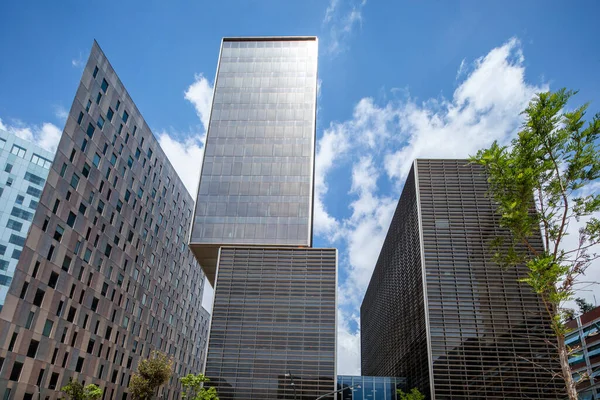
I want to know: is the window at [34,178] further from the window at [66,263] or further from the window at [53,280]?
the window at [53,280]

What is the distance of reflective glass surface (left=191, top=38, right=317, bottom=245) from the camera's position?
64938mm

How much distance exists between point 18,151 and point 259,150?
1896 inches

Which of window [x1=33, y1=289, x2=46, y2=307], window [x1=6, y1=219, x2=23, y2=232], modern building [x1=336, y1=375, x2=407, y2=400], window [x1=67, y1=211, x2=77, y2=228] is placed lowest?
modern building [x1=336, y1=375, x2=407, y2=400]

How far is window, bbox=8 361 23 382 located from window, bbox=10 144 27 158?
5132 cm

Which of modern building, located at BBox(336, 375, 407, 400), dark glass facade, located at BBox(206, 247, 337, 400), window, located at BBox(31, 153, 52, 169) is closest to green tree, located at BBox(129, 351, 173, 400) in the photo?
dark glass facade, located at BBox(206, 247, 337, 400)

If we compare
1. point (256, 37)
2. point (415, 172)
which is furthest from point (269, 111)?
point (415, 172)

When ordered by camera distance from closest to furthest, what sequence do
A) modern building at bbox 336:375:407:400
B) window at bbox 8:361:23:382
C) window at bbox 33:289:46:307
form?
window at bbox 8:361:23:382
window at bbox 33:289:46:307
modern building at bbox 336:375:407:400

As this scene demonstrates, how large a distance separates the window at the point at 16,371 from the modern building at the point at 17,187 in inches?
1449

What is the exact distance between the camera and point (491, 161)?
86.5 feet

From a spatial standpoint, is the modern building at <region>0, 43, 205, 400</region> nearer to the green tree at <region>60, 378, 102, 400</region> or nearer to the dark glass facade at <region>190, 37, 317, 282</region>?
the green tree at <region>60, 378, 102, 400</region>

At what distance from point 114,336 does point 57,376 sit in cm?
1328

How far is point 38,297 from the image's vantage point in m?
51.3

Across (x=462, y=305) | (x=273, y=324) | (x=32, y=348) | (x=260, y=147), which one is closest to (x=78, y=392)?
(x=32, y=348)

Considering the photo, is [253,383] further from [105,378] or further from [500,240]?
[500,240]
